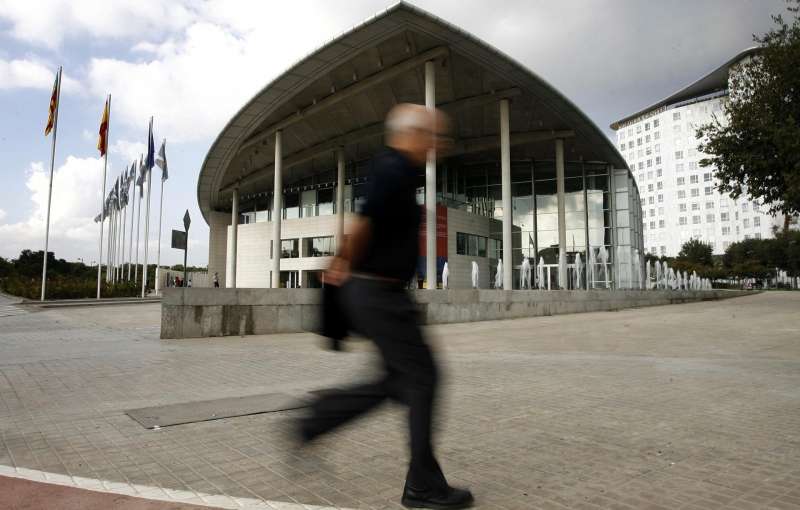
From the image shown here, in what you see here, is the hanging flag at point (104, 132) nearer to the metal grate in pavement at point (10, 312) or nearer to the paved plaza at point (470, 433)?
the metal grate in pavement at point (10, 312)

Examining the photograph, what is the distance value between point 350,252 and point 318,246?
4001 cm

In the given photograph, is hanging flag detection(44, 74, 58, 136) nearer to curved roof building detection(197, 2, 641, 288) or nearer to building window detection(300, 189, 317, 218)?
curved roof building detection(197, 2, 641, 288)

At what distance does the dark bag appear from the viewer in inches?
106

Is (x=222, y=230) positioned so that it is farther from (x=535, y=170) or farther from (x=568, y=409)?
(x=568, y=409)

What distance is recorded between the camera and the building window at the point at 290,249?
43.2 metres

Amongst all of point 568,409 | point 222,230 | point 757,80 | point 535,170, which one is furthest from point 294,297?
point 222,230

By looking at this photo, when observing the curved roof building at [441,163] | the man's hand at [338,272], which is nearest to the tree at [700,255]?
the curved roof building at [441,163]

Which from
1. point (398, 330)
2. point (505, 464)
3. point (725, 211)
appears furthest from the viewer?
point (725, 211)

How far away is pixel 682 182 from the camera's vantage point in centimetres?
11381

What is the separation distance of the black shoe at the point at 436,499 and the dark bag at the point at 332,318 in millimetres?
818

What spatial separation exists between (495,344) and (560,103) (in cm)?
2398

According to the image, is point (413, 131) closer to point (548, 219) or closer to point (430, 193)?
point (430, 193)

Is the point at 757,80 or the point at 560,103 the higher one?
the point at 560,103

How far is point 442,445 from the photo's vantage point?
3734 millimetres
